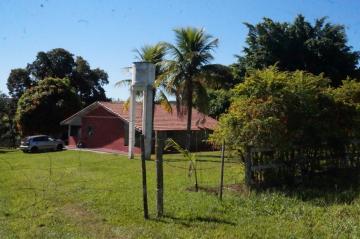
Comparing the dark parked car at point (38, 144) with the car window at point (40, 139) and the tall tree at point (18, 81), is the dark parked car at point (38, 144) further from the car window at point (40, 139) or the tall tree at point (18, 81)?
the tall tree at point (18, 81)

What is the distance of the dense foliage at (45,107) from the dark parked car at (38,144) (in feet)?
29.0

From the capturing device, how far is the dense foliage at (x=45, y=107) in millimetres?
49250

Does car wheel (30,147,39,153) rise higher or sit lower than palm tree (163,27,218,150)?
lower

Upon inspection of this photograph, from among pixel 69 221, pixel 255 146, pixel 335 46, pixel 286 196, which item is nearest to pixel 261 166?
pixel 255 146

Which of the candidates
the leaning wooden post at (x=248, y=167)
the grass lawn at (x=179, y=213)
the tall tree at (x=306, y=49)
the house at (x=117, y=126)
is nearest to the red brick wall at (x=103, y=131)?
the house at (x=117, y=126)

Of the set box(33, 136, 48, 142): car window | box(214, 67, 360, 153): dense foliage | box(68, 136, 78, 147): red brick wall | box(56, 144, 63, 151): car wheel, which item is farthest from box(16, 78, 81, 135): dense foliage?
box(214, 67, 360, 153): dense foliage

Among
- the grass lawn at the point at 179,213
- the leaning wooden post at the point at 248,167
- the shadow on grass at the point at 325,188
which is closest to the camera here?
the grass lawn at the point at 179,213

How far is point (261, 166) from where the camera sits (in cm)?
1311

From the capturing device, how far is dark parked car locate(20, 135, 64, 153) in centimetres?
4012

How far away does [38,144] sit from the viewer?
1598 inches

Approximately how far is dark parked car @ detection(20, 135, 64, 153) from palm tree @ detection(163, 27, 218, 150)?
1463cm

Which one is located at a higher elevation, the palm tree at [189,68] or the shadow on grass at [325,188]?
the palm tree at [189,68]

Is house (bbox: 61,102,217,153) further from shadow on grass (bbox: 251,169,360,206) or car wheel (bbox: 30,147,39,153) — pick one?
shadow on grass (bbox: 251,169,360,206)

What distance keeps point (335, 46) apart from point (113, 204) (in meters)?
24.6
